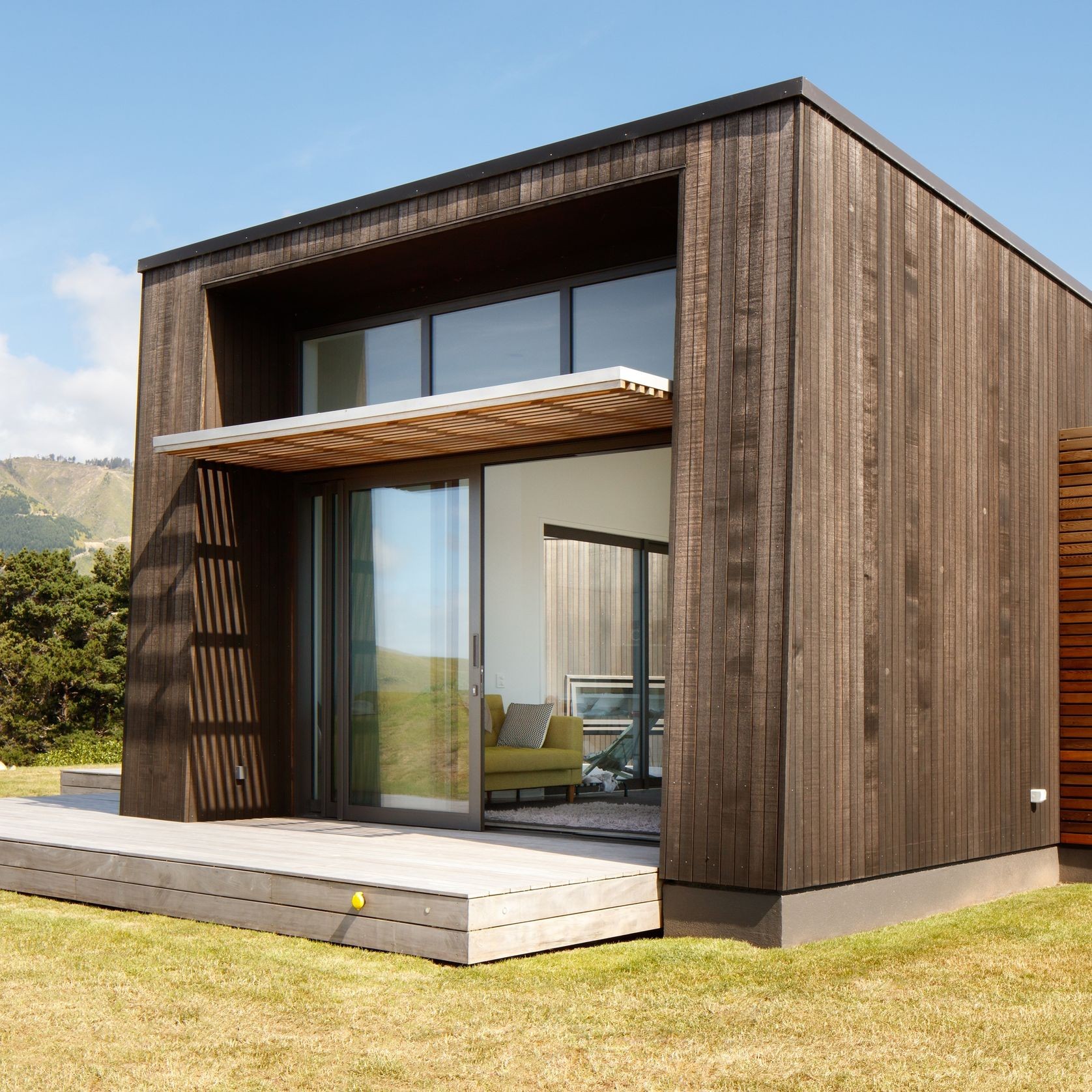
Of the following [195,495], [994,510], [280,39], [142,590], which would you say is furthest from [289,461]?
[280,39]

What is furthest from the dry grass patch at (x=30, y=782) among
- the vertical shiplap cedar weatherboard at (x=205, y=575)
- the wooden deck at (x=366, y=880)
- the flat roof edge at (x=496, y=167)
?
the flat roof edge at (x=496, y=167)

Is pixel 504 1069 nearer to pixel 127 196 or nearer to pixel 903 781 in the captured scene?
pixel 903 781

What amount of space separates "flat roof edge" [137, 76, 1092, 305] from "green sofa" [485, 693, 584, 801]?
12.6 ft

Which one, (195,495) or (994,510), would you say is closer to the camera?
(994,510)

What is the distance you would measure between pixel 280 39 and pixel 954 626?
12772mm

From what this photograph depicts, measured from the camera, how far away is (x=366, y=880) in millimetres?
5336

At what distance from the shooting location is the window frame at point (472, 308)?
704 cm


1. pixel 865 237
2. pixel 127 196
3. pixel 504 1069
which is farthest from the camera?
pixel 127 196

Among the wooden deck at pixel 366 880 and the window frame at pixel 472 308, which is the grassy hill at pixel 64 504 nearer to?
the window frame at pixel 472 308

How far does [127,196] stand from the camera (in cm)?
7675

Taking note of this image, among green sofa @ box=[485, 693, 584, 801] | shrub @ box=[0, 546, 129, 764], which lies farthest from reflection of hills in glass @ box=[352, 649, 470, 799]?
shrub @ box=[0, 546, 129, 764]

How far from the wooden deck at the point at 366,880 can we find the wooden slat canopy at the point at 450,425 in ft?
7.03

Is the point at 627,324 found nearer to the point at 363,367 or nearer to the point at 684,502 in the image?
the point at 684,502

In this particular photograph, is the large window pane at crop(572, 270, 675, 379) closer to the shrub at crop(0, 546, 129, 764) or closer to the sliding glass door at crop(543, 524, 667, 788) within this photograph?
the sliding glass door at crop(543, 524, 667, 788)
